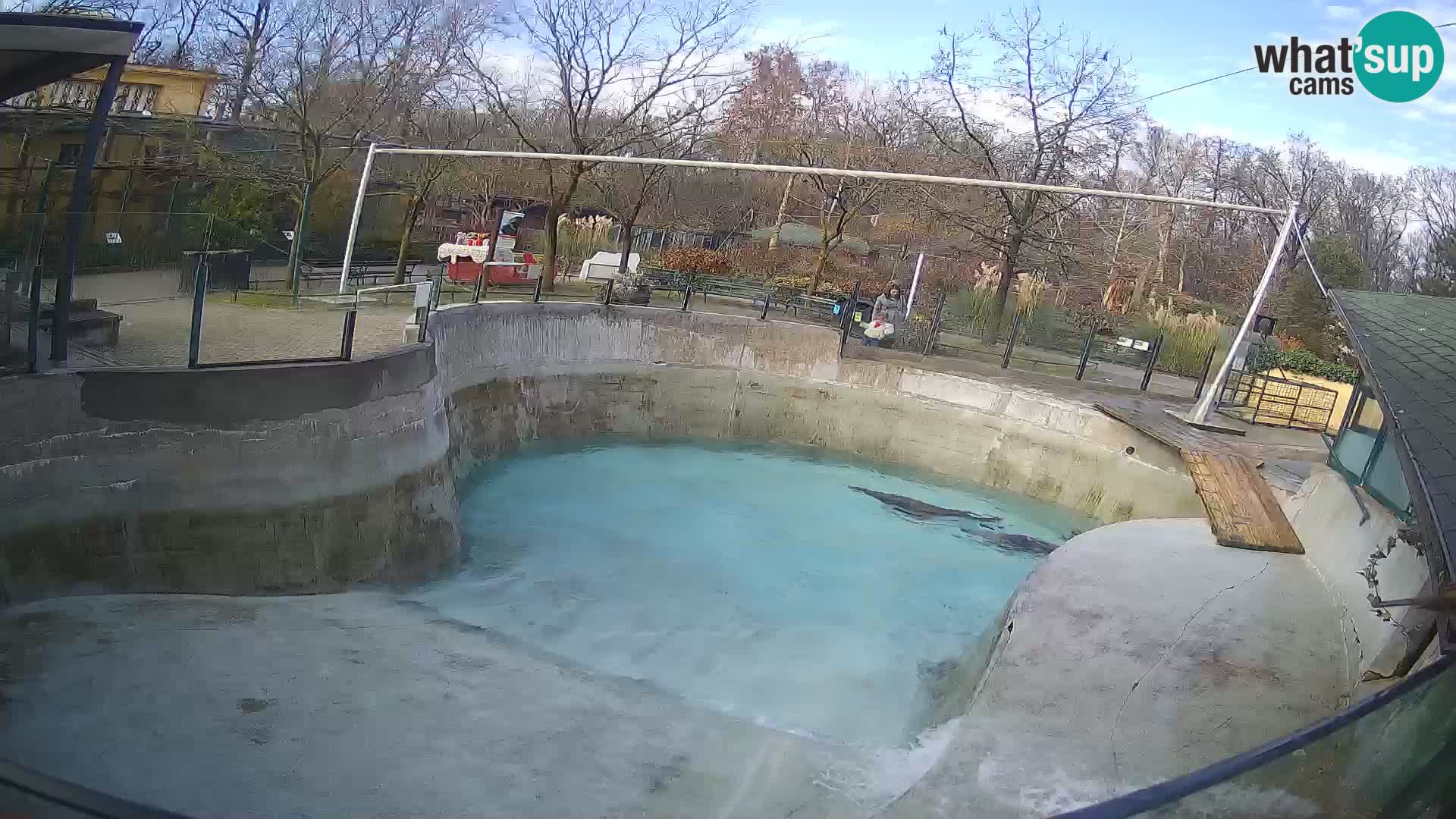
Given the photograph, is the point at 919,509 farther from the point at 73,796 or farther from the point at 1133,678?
the point at 73,796

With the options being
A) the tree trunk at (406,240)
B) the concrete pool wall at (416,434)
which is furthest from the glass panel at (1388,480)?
the tree trunk at (406,240)

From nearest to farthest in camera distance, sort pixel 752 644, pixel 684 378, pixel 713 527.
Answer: pixel 752 644 < pixel 713 527 < pixel 684 378

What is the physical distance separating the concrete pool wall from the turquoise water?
67 cm

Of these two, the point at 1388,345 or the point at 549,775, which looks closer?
the point at 549,775

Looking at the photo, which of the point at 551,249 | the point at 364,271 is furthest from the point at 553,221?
the point at 364,271

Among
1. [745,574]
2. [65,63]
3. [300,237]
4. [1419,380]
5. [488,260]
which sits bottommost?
[745,574]

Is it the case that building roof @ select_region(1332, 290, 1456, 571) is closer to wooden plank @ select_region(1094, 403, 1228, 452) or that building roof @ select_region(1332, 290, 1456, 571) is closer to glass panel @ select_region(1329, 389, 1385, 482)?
glass panel @ select_region(1329, 389, 1385, 482)

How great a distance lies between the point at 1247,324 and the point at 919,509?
550 cm

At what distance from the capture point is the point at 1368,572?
7078 mm

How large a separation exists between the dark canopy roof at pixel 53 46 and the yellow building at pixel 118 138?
2723mm

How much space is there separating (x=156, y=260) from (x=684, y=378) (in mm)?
9063

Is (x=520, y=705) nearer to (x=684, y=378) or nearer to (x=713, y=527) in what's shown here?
(x=713, y=527)

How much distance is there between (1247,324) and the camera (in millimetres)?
14734

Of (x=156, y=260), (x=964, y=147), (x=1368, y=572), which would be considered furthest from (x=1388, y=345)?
(x=964, y=147)
